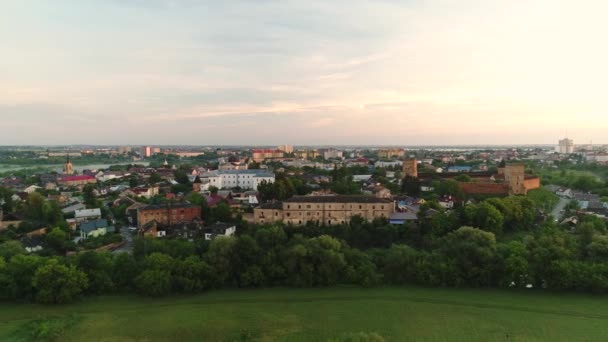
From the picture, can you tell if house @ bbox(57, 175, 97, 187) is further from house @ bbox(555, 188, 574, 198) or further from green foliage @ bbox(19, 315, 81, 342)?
house @ bbox(555, 188, 574, 198)

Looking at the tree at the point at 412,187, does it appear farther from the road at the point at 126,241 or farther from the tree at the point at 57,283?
the tree at the point at 57,283

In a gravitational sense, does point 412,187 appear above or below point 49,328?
above

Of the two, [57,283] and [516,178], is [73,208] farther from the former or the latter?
[516,178]

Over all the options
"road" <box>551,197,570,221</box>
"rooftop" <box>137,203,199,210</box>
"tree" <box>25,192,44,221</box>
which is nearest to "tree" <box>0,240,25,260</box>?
"rooftop" <box>137,203,199,210</box>

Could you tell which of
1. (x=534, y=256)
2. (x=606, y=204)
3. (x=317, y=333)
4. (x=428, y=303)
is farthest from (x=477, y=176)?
(x=317, y=333)

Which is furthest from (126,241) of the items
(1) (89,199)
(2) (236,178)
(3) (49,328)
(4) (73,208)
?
(2) (236,178)

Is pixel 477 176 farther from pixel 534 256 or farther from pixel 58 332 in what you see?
pixel 58 332
